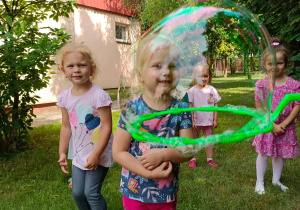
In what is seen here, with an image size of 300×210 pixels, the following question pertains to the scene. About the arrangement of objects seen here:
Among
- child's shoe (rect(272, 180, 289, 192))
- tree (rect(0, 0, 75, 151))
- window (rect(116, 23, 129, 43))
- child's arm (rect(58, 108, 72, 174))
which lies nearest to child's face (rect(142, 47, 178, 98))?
child's arm (rect(58, 108, 72, 174))

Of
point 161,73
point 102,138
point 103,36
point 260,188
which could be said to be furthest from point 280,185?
point 103,36

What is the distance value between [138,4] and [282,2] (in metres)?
11.4

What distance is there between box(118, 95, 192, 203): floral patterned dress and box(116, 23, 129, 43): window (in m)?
12.8

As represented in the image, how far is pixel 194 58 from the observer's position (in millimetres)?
1572

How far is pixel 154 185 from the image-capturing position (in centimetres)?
179

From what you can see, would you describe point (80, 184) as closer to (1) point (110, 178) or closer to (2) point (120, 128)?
(2) point (120, 128)

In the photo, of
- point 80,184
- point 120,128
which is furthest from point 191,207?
point 120,128

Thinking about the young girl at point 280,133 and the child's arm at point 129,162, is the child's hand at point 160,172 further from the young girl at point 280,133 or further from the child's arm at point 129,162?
the young girl at point 280,133

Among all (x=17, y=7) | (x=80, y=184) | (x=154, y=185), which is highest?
(x=17, y=7)

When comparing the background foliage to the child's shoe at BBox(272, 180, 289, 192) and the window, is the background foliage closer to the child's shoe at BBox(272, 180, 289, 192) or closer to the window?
the child's shoe at BBox(272, 180, 289, 192)

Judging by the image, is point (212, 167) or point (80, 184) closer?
point (80, 184)

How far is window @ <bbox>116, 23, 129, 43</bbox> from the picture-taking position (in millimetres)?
14203

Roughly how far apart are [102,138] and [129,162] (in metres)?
0.78

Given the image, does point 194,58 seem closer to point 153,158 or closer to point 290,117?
point 153,158
